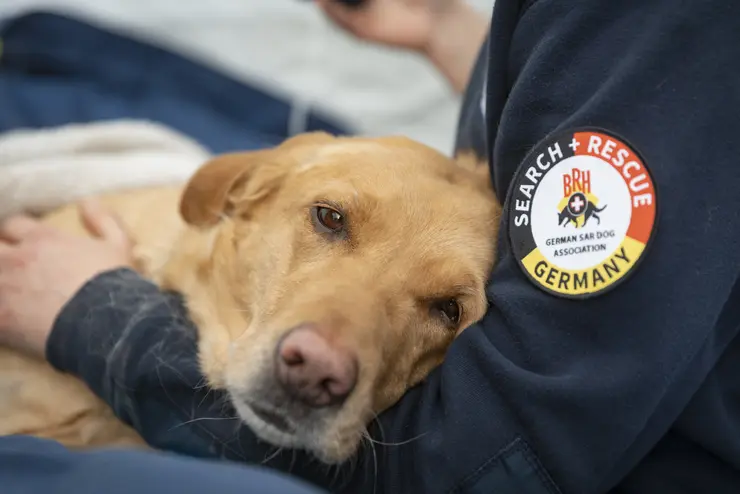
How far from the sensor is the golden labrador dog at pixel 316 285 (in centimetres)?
112

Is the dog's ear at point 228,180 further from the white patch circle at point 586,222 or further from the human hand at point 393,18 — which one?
the human hand at point 393,18

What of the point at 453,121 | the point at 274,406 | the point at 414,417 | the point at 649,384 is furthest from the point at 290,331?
the point at 453,121

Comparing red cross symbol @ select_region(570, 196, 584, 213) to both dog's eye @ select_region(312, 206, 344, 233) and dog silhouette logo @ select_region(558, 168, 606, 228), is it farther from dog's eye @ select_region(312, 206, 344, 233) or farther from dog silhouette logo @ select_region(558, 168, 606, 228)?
dog's eye @ select_region(312, 206, 344, 233)

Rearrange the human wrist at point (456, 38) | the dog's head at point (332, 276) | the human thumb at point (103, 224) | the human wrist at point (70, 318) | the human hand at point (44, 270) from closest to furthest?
the dog's head at point (332, 276) → the human wrist at point (70, 318) → the human hand at point (44, 270) → the human thumb at point (103, 224) → the human wrist at point (456, 38)

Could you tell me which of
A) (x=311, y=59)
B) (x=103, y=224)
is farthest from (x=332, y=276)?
(x=311, y=59)

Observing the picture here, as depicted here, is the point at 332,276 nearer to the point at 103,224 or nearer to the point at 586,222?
the point at 586,222

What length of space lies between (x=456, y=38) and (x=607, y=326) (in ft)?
5.16

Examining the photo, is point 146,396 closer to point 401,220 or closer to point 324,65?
point 401,220

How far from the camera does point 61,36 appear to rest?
2.91 metres

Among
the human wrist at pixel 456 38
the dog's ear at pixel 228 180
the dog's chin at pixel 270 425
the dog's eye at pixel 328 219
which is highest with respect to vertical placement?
the human wrist at pixel 456 38

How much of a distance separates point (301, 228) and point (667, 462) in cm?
73

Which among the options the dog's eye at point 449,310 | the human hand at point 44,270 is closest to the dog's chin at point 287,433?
the dog's eye at point 449,310

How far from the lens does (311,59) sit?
356 cm

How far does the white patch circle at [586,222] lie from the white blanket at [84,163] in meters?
1.37
